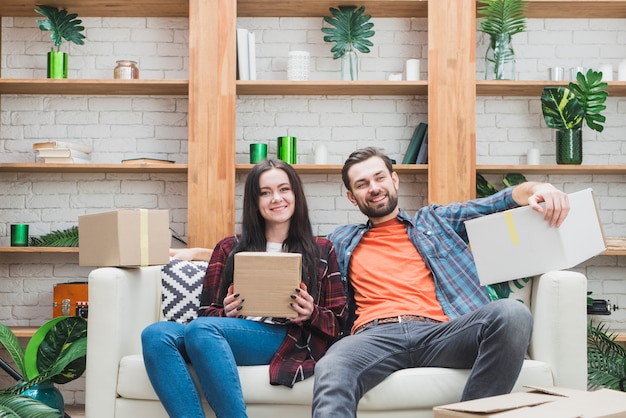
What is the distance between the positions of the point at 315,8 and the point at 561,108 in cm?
133

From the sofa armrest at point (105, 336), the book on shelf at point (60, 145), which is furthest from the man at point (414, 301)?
the book on shelf at point (60, 145)

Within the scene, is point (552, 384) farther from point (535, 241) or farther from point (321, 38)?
point (321, 38)

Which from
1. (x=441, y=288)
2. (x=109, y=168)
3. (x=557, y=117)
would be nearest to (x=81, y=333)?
(x=109, y=168)

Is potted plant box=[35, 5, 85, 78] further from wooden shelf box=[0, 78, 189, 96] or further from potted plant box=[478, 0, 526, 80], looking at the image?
potted plant box=[478, 0, 526, 80]

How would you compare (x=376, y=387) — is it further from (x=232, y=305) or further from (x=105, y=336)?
(x=105, y=336)

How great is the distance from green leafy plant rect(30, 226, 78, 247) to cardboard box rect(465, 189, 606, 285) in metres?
2.13

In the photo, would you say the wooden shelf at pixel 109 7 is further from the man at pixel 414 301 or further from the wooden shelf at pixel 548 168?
the wooden shelf at pixel 548 168

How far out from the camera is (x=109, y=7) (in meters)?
3.58

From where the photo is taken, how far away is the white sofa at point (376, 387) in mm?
2029

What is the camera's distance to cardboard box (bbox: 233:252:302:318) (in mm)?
2059

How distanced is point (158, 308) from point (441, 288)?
3.48 feet

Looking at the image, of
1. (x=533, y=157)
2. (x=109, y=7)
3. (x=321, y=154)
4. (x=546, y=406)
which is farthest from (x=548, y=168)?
(x=109, y=7)

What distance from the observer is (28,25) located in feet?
12.1

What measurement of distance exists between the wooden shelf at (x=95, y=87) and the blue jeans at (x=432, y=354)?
1881 mm
